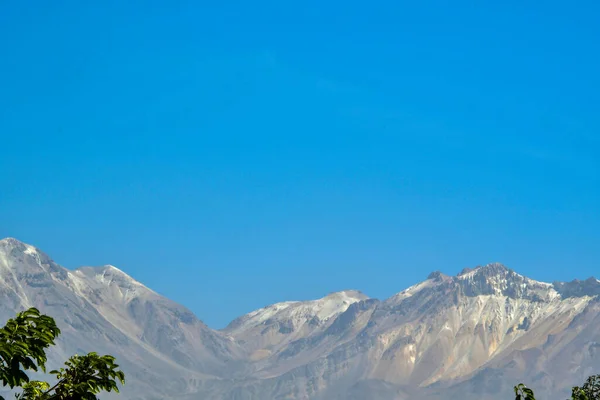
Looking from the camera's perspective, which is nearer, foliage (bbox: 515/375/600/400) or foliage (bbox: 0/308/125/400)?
foliage (bbox: 0/308/125/400)

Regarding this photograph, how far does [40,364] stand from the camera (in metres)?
36.8

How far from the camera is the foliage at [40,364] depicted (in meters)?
35.0

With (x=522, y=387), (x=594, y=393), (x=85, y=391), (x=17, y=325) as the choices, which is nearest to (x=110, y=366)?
(x=85, y=391)

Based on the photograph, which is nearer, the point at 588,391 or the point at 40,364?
the point at 40,364

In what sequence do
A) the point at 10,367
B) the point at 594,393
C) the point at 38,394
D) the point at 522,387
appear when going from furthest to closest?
the point at 594,393
the point at 522,387
the point at 38,394
the point at 10,367

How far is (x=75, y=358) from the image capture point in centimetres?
3916

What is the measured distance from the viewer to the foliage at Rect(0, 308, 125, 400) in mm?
35031

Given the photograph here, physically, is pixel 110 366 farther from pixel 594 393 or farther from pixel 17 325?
pixel 594 393

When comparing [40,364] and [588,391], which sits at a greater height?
[588,391]

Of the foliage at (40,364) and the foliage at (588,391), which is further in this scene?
the foliage at (588,391)

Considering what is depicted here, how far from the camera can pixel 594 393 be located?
63.6m

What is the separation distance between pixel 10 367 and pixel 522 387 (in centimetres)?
2667

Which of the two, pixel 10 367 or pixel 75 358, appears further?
pixel 75 358

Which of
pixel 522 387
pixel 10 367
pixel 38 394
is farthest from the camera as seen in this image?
pixel 522 387
